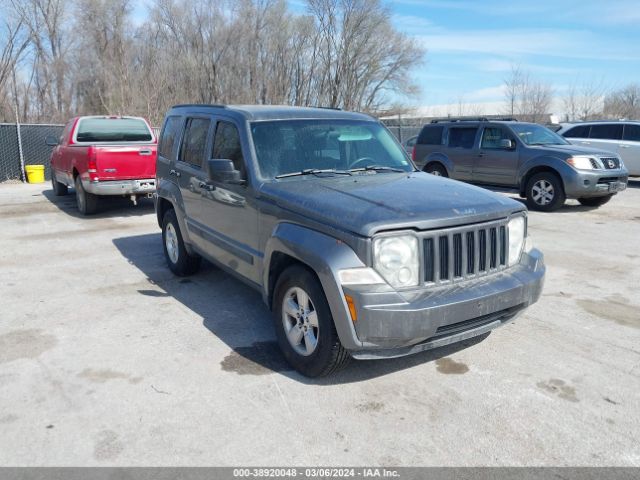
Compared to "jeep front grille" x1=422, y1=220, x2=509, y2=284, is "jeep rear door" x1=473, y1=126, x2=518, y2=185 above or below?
above

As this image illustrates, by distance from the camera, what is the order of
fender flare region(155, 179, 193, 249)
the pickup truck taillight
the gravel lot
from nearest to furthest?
the gravel lot < fender flare region(155, 179, 193, 249) < the pickup truck taillight

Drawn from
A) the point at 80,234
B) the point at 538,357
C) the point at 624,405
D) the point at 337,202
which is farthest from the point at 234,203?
the point at 80,234

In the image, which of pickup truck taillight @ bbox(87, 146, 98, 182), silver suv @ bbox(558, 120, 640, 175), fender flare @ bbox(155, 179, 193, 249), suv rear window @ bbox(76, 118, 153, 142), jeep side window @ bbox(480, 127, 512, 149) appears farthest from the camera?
silver suv @ bbox(558, 120, 640, 175)

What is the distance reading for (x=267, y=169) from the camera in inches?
175

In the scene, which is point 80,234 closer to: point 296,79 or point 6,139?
point 6,139

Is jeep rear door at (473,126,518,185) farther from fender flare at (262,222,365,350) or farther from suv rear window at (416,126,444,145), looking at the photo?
fender flare at (262,222,365,350)

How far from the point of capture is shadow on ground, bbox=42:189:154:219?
11.0 meters

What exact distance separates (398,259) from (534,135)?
9.55 metres

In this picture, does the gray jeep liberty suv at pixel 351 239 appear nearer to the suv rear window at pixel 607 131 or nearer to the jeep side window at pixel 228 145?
the jeep side window at pixel 228 145

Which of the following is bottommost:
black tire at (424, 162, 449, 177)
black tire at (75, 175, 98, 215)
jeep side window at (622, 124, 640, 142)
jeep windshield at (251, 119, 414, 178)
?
black tire at (75, 175, 98, 215)

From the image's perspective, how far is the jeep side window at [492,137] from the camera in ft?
38.4

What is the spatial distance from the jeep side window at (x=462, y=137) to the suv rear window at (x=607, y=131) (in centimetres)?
605

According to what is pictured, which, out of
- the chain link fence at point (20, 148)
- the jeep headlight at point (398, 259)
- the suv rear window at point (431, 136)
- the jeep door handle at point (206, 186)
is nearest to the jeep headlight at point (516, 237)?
the jeep headlight at point (398, 259)

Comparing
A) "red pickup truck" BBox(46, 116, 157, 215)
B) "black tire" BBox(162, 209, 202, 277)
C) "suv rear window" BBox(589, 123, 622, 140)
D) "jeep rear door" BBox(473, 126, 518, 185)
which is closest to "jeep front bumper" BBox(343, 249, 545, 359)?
"black tire" BBox(162, 209, 202, 277)
